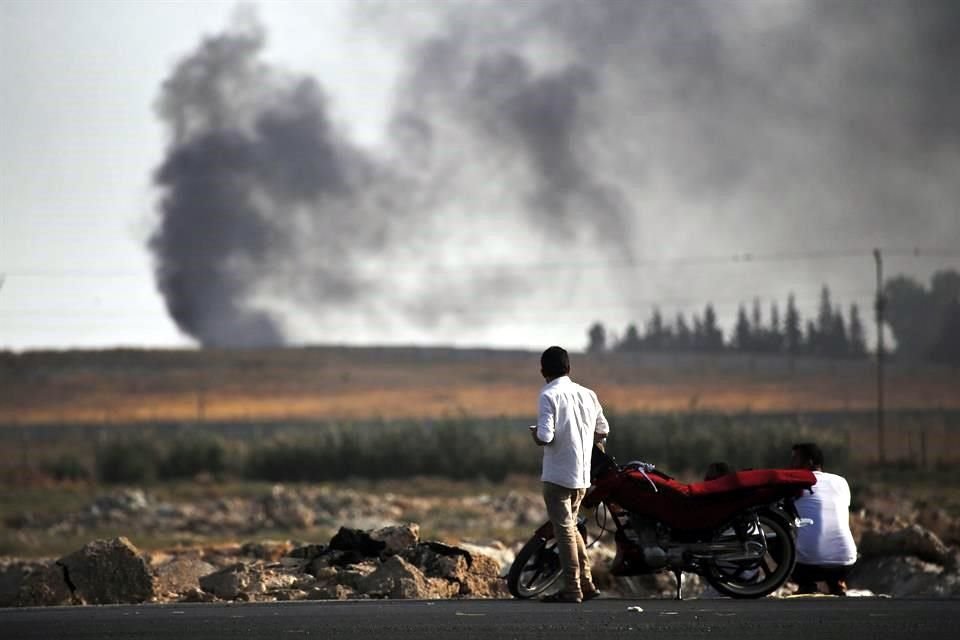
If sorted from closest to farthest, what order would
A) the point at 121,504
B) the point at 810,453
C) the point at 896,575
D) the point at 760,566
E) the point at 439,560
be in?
the point at 760,566, the point at 810,453, the point at 439,560, the point at 896,575, the point at 121,504

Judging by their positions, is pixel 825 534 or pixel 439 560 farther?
pixel 439 560

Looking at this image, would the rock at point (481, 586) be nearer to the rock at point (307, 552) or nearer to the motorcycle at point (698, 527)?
the rock at point (307, 552)

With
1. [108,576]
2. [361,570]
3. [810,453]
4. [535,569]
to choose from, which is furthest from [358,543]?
[810,453]

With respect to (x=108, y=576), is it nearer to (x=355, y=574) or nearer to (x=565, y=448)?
(x=355, y=574)

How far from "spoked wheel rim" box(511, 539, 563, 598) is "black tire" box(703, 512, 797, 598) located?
1278 mm

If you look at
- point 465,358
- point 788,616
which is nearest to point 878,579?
point 788,616

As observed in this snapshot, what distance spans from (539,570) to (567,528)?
847 mm

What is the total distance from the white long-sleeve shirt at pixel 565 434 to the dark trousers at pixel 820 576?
2294 millimetres

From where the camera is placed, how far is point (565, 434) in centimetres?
1416

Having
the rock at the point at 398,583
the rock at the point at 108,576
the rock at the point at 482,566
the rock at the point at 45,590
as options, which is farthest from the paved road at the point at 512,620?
the rock at the point at 482,566

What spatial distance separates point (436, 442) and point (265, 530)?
2030 cm

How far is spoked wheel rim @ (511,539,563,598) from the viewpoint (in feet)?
49.2

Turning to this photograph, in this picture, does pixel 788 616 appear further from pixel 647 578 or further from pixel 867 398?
pixel 867 398

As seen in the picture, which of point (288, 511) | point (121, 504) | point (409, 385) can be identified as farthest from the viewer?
point (409, 385)
